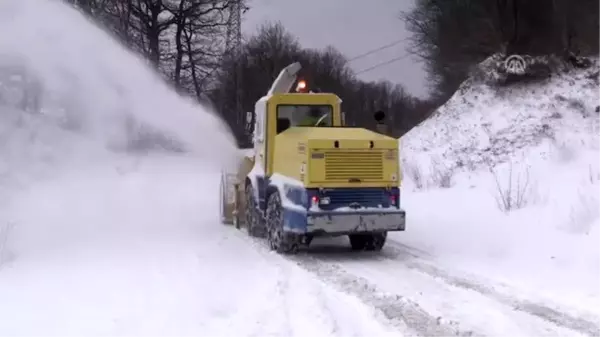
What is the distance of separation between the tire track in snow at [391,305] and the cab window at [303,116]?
112 inches

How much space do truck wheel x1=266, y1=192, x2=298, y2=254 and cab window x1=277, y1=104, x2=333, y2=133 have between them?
4.24 ft

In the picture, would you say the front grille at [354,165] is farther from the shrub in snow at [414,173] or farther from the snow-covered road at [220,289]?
the shrub in snow at [414,173]

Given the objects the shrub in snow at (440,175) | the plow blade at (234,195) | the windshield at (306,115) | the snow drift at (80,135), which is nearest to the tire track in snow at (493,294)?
the windshield at (306,115)

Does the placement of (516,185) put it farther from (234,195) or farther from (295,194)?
(295,194)

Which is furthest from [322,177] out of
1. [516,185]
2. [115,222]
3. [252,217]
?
[516,185]

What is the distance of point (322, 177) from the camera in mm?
10734

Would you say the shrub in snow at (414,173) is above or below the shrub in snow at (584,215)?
above

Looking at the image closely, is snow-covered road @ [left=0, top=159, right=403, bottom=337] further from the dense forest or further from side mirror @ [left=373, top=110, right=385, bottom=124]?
the dense forest

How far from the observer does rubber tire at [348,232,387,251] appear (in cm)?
1177

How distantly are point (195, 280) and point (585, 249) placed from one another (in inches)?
213

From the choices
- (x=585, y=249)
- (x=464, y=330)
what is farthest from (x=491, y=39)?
(x=464, y=330)

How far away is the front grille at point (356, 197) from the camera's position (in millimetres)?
10804

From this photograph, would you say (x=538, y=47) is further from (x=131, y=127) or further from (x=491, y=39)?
(x=131, y=127)

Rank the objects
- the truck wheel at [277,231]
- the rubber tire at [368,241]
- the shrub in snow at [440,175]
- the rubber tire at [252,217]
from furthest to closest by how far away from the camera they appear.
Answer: the shrub in snow at [440,175]
the rubber tire at [252,217]
the rubber tire at [368,241]
the truck wheel at [277,231]
